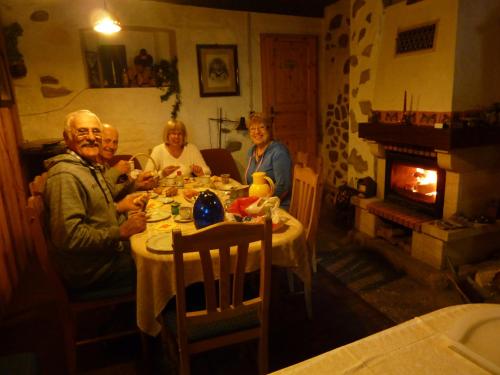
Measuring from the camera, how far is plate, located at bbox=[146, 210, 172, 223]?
182 cm

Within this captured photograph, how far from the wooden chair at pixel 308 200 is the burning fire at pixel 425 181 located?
120cm

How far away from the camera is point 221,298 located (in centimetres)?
133

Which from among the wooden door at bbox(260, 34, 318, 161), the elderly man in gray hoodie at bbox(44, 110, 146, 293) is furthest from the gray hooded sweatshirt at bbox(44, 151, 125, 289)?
the wooden door at bbox(260, 34, 318, 161)

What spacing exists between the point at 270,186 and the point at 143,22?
9.30 ft

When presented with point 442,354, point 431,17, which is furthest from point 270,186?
point 431,17

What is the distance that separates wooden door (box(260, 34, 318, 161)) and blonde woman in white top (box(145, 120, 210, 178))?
5.10 feet

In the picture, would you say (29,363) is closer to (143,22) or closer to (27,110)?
(27,110)

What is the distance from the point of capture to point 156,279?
1404mm

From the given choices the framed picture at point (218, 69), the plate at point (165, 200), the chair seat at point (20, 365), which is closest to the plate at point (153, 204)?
the plate at point (165, 200)

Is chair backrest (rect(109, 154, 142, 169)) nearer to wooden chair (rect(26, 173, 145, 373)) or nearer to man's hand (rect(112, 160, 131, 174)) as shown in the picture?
man's hand (rect(112, 160, 131, 174))

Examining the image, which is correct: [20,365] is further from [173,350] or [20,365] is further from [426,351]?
[426,351]

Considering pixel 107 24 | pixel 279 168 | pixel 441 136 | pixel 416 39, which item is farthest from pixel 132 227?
pixel 416 39

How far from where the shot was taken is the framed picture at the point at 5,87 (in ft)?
9.90

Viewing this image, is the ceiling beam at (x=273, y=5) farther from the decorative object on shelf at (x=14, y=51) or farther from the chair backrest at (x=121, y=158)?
the chair backrest at (x=121, y=158)
